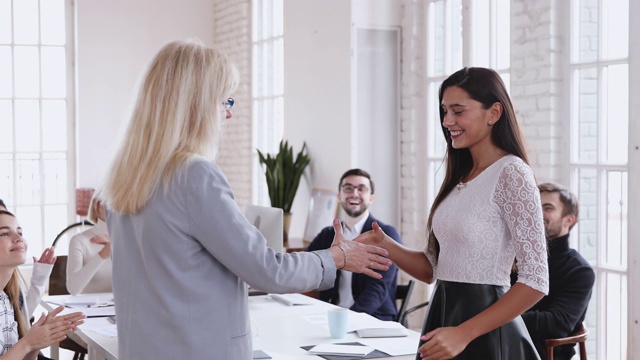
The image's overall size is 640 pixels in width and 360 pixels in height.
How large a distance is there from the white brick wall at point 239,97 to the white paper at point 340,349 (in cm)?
596

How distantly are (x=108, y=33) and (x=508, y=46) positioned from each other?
525 centimetres

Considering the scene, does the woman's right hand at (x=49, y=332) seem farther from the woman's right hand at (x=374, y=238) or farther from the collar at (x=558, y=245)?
the collar at (x=558, y=245)

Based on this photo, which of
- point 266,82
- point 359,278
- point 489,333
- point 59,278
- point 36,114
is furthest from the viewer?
point 36,114

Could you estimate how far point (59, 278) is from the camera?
5.24 metres

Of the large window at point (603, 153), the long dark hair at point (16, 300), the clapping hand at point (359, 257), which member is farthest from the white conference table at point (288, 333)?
the large window at point (603, 153)

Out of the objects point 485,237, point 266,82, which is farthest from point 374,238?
point 266,82

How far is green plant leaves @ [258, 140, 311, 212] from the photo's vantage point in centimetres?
764

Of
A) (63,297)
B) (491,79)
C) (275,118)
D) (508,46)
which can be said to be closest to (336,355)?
(491,79)

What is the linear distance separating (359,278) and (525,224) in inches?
113

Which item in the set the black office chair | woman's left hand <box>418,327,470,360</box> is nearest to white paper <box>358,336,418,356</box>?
woman's left hand <box>418,327,470,360</box>

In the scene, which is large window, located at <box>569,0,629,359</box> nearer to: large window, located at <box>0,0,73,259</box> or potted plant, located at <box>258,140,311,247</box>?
potted plant, located at <box>258,140,311,247</box>

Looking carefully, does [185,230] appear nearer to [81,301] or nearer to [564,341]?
[564,341]

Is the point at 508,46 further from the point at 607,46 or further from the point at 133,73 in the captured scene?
the point at 133,73

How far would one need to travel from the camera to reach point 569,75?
5129 mm
